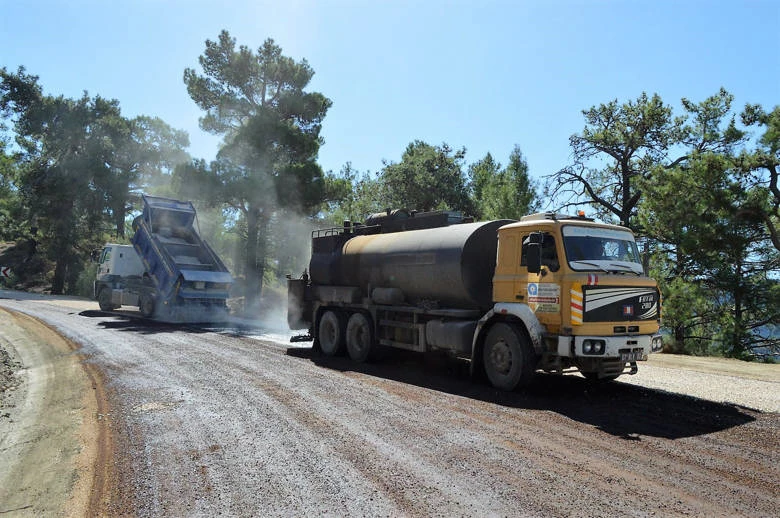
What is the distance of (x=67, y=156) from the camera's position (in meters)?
37.3

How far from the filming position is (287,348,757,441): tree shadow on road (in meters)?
7.11

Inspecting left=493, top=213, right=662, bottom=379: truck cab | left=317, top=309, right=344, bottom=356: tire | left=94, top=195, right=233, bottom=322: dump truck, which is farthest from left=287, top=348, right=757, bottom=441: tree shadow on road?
left=94, top=195, right=233, bottom=322: dump truck

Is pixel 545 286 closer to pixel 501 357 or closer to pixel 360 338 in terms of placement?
pixel 501 357

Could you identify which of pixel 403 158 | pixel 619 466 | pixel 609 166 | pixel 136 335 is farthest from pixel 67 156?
pixel 619 466

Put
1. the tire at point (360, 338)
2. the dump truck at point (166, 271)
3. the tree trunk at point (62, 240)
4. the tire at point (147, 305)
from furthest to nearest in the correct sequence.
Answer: the tree trunk at point (62, 240) → the tire at point (147, 305) → the dump truck at point (166, 271) → the tire at point (360, 338)

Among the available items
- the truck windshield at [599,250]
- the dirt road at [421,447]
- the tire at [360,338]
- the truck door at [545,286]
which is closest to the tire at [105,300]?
the dirt road at [421,447]

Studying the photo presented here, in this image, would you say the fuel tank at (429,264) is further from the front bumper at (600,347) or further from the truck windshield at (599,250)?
the front bumper at (600,347)

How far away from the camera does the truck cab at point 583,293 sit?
27.1 feet

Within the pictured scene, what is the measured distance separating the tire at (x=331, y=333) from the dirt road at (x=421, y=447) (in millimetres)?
2750

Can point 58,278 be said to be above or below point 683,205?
below

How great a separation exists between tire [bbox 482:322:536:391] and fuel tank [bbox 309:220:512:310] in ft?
3.03

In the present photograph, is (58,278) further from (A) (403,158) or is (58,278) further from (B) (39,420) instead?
(B) (39,420)

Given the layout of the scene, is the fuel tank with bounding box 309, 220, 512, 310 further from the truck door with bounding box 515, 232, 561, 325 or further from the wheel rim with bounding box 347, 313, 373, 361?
the truck door with bounding box 515, 232, 561, 325

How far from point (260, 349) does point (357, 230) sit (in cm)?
393
